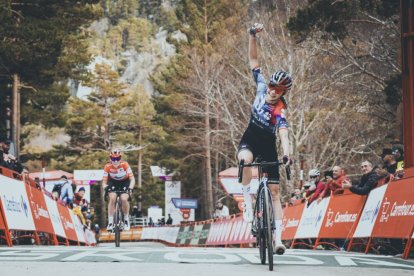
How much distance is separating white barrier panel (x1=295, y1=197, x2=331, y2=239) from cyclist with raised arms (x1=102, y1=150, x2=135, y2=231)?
3903 millimetres

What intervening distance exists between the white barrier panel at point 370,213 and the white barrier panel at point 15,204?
6.37 m

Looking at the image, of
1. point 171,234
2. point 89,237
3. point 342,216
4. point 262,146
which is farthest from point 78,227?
point 171,234

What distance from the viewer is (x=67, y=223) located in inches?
942

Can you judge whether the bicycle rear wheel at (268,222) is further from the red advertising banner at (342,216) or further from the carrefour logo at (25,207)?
the carrefour logo at (25,207)

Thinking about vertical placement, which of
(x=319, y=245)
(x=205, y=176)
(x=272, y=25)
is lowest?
(x=319, y=245)

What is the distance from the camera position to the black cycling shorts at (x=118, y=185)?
1836 cm

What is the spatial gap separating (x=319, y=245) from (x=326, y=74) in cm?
2172

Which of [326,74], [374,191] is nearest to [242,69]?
[326,74]


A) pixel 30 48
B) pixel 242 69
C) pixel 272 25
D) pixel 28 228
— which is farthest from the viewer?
pixel 242 69

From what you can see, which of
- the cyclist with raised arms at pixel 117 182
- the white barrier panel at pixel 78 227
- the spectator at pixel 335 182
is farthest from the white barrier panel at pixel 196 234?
the spectator at pixel 335 182

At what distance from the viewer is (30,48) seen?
118 ft

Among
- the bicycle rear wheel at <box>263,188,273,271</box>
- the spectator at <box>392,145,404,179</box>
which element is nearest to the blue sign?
the spectator at <box>392,145,404,179</box>

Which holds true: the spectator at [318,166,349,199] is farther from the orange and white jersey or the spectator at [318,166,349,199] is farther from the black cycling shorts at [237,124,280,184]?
the black cycling shorts at [237,124,280,184]

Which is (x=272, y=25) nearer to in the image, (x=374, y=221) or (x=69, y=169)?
(x=374, y=221)
